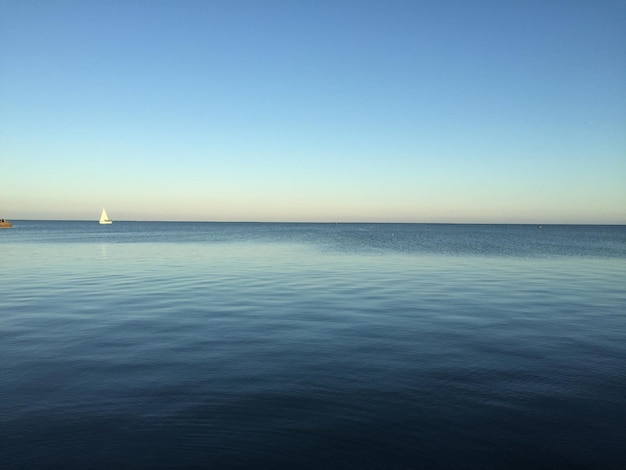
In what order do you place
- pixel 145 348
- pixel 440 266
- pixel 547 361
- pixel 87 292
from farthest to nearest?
1. pixel 440 266
2. pixel 87 292
3. pixel 145 348
4. pixel 547 361

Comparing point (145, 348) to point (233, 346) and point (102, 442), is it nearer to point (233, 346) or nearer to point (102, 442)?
point (233, 346)

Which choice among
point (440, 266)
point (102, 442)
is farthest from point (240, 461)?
point (440, 266)

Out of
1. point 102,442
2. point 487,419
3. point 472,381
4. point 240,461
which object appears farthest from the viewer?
point 472,381

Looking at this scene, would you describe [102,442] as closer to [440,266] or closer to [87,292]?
[87,292]

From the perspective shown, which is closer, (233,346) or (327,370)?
(327,370)

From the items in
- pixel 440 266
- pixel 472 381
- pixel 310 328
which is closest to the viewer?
pixel 472 381

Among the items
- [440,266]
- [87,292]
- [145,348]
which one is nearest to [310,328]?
[145,348]

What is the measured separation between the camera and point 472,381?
37.9 ft

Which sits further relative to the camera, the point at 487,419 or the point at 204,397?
the point at 204,397

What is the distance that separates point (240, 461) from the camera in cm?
775

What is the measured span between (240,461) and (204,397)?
2.88 meters

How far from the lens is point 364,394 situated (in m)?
10.6

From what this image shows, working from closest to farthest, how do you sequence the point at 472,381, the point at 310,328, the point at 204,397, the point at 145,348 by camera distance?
1. the point at 204,397
2. the point at 472,381
3. the point at 145,348
4. the point at 310,328

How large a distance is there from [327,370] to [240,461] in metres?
4.89
